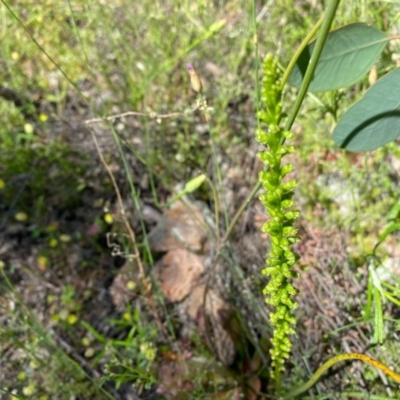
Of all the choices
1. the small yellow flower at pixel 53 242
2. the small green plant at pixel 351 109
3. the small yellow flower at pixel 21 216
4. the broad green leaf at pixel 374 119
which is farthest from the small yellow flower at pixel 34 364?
the broad green leaf at pixel 374 119

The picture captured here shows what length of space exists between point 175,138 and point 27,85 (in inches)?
29.8

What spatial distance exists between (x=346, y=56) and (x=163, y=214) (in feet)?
3.30

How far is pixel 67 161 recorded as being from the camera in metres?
1.69

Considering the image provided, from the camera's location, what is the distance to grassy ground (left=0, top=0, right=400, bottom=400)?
1104mm

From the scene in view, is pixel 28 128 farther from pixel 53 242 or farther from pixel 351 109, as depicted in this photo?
pixel 351 109

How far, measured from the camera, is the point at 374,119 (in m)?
0.80

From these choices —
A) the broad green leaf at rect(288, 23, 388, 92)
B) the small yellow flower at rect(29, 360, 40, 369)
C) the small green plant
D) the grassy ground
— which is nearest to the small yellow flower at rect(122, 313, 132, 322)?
the grassy ground

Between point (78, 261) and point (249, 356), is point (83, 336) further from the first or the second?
point (249, 356)

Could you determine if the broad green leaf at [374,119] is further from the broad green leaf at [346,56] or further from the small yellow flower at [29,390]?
the small yellow flower at [29,390]

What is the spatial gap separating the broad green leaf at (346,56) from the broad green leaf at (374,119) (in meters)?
0.05

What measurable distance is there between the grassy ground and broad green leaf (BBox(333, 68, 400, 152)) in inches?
7.3

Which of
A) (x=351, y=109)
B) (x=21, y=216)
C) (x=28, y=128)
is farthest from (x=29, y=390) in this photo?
(x=351, y=109)

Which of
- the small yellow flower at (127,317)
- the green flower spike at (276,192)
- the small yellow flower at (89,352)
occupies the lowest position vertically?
the small yellow flower at (89,352)

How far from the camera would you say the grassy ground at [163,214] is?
110cm
